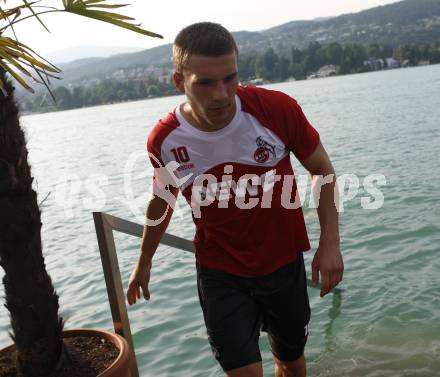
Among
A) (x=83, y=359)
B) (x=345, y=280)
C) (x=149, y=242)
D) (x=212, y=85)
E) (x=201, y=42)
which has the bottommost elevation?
(x=345, y=280)

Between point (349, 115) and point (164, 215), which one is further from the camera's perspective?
point (349, 115)

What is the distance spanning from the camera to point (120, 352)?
362 cm

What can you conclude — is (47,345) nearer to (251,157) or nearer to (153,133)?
(153,133)

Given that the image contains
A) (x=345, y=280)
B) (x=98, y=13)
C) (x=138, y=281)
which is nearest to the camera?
(x=98, y=13)

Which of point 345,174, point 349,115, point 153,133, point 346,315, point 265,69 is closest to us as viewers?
point 153,133

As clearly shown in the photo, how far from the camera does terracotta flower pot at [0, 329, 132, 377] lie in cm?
337

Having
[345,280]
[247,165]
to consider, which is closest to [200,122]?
[247,165]

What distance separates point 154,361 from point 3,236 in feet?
10.9

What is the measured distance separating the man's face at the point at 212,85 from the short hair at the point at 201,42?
31 mm

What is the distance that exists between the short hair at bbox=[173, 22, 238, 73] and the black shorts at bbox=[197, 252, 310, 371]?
4.05ft

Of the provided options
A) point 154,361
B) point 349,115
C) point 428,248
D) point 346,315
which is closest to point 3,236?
point 154,361

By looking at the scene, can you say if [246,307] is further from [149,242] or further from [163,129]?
[163,129]

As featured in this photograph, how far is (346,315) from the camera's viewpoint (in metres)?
6.63

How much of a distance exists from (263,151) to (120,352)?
58.3 inches
